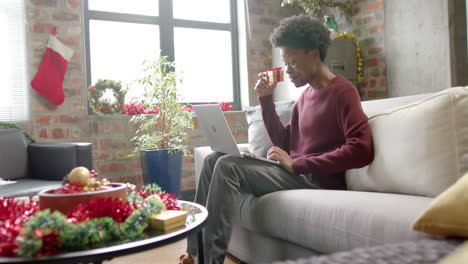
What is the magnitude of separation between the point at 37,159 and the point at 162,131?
0.98m

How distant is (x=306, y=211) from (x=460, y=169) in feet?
1.71

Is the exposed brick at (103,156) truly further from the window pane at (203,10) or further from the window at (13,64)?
the window pane at (203,10)

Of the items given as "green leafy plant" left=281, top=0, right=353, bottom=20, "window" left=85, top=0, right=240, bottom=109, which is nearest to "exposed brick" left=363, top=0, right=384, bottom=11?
"green leafy plant" left=281, top=0, right=353, bottom=20

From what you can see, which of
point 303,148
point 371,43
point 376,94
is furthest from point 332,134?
point 371,43

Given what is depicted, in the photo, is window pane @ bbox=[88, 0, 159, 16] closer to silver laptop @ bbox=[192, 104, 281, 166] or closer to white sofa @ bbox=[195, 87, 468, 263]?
silver laptop @ bbox=[192, 104, 281, 166]

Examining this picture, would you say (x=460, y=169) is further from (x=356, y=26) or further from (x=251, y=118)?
(x=356, y=26)

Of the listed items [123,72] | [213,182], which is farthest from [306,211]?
[123,72]

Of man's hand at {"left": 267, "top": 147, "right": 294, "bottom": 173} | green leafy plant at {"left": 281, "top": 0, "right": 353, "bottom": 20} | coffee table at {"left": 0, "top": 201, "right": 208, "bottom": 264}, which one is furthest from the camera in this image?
green leafy plant at {"left": 281, "top": 0, "right": 353, "bottom": 20}

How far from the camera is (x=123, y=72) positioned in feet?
12.7

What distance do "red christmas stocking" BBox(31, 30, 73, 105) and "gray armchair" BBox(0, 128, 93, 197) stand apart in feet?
1.66

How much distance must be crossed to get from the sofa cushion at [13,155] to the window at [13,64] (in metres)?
0.41

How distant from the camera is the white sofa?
1.27 meters

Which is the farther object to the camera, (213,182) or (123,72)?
(123,72)

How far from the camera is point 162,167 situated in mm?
3221
